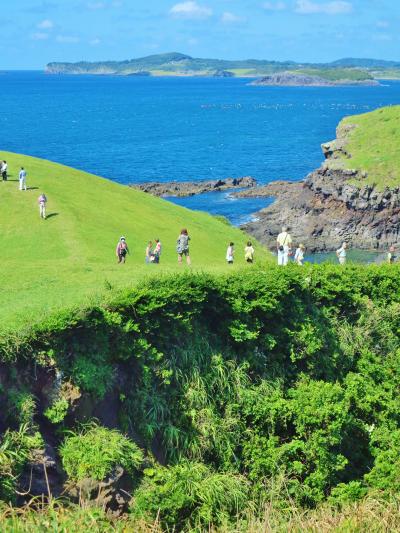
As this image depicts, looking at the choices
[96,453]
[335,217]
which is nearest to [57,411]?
[96,453]

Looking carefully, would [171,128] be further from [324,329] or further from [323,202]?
[324,329]

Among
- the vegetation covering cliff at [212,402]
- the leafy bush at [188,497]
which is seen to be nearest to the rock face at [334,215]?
the vegetation covering cliff at [212,402]

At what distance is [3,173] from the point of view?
150 feet

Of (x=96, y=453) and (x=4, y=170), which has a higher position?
(x=4, y=170)

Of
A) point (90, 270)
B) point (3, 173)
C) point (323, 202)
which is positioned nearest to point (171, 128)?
point (323, 202)

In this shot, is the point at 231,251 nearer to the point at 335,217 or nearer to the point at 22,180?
the point at 22,180

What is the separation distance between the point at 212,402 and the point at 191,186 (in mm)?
84680

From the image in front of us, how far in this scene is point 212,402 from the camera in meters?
20.7

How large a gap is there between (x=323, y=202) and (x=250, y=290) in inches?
2311

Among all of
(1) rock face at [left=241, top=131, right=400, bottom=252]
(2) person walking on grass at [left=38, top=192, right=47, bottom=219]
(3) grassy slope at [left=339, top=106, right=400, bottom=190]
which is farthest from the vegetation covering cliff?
(3) grassy slope at [left=339, top=106, right=400, bottom=190]

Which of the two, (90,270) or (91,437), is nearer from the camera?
(91,437)

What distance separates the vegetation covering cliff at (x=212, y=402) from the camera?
17453mm

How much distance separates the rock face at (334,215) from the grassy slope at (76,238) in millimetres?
22606

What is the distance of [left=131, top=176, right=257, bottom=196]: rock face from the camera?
99812 millimetres
